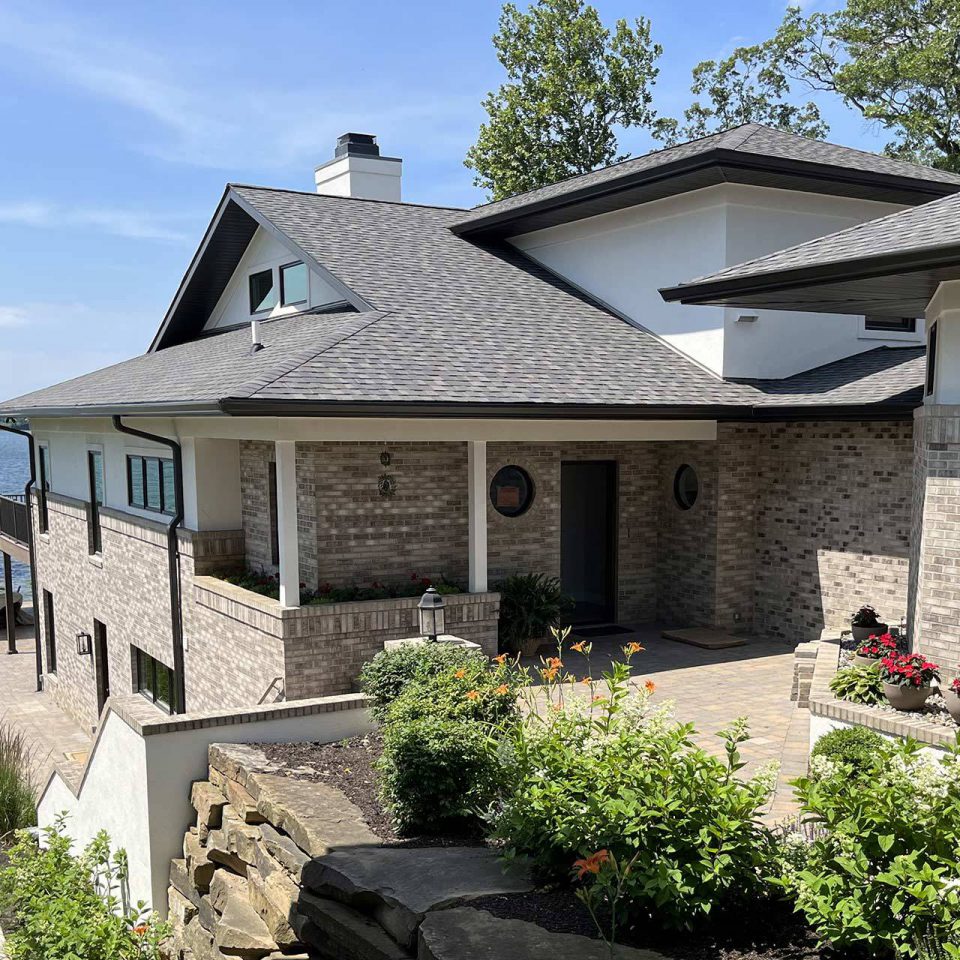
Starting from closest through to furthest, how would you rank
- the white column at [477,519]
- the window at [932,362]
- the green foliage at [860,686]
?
the green foliage at [860,686], the window at [932,362], the white column at [477,519]

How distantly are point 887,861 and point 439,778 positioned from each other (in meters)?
3.15

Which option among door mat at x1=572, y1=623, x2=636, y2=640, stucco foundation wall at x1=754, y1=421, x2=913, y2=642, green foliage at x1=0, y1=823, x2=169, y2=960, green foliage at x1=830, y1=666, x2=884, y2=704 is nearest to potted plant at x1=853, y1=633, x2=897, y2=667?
green foliage at x1=830, y1=666, x2=884, y2=704

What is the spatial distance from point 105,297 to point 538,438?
3458cm

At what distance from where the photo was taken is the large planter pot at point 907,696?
22.2 ft

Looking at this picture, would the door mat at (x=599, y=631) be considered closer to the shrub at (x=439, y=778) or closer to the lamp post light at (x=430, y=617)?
the lamp post light at (x=430, y=617)

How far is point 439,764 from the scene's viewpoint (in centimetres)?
636

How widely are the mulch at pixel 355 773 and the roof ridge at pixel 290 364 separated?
314cm

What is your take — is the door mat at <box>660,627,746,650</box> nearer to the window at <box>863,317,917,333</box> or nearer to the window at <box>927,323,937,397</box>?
the window at <box>927,323,937,397</box>

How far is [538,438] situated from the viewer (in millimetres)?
10844

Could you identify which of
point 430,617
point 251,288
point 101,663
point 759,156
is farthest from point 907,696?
point 101,663

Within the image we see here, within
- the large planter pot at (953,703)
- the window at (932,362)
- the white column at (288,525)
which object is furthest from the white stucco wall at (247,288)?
the large planter pot at (953,703)

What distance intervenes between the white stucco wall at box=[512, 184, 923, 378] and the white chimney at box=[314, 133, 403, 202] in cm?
633

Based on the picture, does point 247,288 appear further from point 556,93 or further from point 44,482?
point 556,93

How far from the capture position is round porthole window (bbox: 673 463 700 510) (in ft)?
41.9
